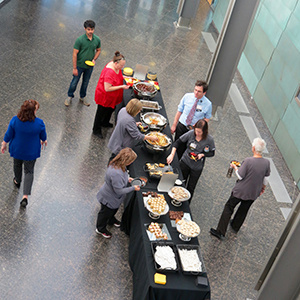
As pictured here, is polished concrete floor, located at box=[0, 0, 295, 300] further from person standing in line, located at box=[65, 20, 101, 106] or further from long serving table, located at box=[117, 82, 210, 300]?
person standing in line, located at box=[65, 20, 101, 106]

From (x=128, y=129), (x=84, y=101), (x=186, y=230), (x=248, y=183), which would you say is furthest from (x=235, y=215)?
(x=84, y=101)

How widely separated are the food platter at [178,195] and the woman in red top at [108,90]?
2173mm

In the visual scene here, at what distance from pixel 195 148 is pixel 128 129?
0.97 metres

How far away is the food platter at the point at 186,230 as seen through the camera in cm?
480

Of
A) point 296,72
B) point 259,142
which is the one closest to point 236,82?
point 296,72

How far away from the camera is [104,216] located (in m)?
5.36

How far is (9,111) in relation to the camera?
24.5 feet

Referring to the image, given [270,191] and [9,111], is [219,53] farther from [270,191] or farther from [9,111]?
[9,111]

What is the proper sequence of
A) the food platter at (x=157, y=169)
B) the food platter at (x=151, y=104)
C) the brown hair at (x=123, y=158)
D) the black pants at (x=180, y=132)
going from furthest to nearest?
the food platter at (x=151, y=104)
the black pants at (x=180, y=132)
the food platter at (x=157, y=169)
the brown hair at (x=123, y=158)

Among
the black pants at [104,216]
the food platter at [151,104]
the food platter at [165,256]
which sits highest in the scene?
the food platter at [151,104]

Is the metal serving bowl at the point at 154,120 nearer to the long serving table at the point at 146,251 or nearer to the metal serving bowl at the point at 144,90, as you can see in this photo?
the long serving table at the point at 146,251

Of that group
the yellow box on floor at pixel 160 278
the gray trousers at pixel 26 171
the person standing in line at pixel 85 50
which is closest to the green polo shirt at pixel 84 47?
the person standing in line at pixel 85 50

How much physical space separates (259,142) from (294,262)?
1517 mm

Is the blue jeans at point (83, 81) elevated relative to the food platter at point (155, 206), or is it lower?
lower
